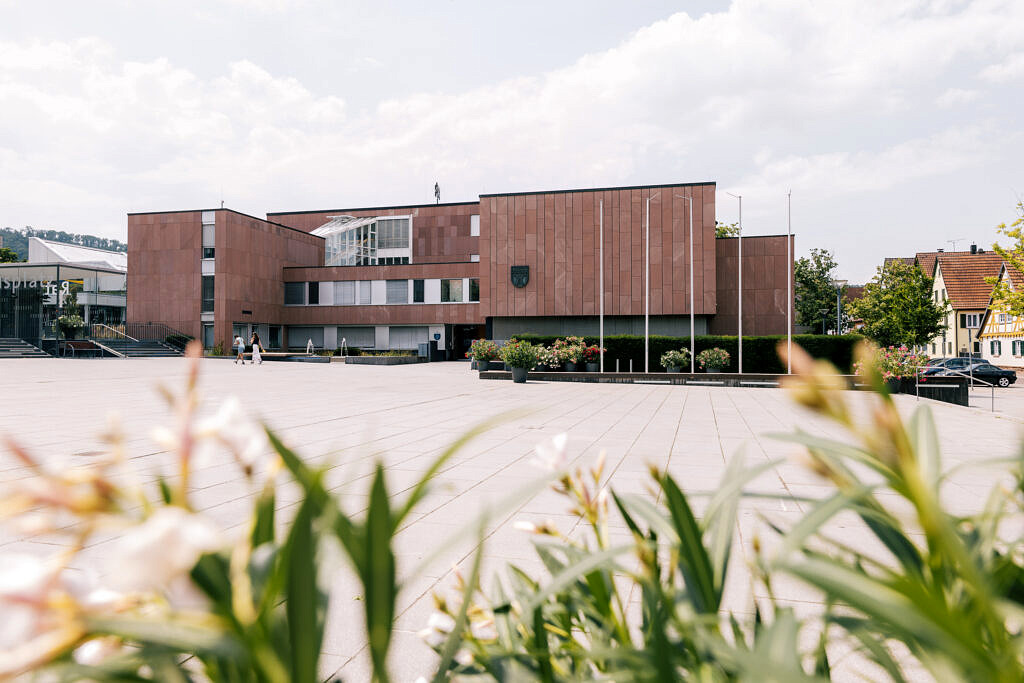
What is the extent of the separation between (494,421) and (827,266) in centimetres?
6216

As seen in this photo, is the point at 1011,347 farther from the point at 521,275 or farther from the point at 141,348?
the point at 141,348

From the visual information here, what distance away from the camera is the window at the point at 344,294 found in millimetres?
50188

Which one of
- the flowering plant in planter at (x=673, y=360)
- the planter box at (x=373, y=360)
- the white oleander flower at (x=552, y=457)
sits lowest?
the planter box at (x=373, y=360)

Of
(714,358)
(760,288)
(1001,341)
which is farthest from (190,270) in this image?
(1001,341)

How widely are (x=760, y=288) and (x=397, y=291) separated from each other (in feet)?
90.2

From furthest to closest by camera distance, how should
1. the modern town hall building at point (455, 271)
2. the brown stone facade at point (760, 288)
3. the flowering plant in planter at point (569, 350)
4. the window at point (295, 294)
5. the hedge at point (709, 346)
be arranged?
1. the window at point (295, 294)
2. the brown stone facade at point (760, 288)
3. the modern town hall building at point (455, 271)
4. the hedge at point (709, 346)
5. the flowering plant in planter at point (569, 350)

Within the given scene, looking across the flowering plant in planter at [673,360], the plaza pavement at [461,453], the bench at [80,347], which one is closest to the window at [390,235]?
the bench at [80,347]

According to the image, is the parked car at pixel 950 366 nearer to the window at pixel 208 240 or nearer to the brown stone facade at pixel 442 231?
the brown stone facade at pixel 442 231

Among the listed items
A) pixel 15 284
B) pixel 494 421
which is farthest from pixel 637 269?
pixel 15 284

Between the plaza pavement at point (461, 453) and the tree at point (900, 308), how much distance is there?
34.2 meters

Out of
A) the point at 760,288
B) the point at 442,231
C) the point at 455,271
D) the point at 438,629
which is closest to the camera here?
the point at 438,629

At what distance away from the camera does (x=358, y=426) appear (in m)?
10.3

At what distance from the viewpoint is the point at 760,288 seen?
3938 cm

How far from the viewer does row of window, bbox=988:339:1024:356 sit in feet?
167
